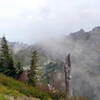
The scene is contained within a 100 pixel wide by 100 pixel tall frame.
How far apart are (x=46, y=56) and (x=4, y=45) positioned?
150957 millimetres

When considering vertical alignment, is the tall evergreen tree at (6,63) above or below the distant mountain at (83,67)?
above

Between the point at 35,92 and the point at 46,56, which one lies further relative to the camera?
the point at 46,56

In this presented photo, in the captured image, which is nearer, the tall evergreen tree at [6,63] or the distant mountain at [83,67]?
the tall evergreen tree at [6,63]

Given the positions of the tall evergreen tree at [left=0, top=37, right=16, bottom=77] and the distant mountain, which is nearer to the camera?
the tall evergreen tree at [left=0, top=37, right=16, bottom=77]

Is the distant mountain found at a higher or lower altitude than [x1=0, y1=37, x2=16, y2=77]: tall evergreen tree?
lower

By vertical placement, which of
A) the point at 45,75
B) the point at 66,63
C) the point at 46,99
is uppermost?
the point at 66,63

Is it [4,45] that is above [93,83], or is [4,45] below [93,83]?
above

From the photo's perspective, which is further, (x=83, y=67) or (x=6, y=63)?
(x=83, y=67)

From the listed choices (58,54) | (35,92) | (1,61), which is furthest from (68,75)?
(58,54)

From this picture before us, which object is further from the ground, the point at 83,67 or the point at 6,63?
the point at 6,63

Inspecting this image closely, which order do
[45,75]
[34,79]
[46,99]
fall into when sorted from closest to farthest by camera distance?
[46,99] < [34,79] < [45,75]

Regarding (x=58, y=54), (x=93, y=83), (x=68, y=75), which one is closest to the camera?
(x=68, y=75)

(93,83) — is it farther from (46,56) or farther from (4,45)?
(46,56)

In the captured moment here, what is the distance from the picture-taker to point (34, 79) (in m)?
34.6
